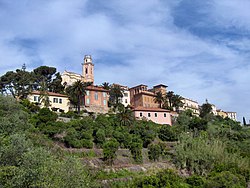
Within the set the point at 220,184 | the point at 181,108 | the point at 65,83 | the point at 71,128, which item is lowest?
the point at 220,184

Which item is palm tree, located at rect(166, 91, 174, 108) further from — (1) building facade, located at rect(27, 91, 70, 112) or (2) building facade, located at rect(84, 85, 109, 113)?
(1) building facade, located at rect(27, 91, 70, 112)

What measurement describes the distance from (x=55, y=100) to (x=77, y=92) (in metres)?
5.10

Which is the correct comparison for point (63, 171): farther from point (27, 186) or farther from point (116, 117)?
point (116, 117)

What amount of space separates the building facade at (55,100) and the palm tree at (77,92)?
139cm

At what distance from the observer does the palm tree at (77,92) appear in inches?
2534

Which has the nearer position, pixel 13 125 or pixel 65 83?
pixel 13 125

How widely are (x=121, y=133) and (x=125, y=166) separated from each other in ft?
41.1

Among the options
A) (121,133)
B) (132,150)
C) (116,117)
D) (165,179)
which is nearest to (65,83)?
A: (116,117)

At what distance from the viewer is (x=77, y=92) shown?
6438cm

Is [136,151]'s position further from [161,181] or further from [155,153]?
[161,181]

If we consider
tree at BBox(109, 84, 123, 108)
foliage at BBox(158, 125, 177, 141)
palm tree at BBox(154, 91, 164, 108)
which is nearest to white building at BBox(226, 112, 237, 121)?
palm tree at BBox(154, 91, 164, 108)

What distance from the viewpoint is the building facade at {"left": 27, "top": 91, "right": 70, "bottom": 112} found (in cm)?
6227

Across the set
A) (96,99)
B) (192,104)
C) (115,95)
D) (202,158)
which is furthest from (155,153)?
(192,104)

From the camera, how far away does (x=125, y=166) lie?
122 feet
